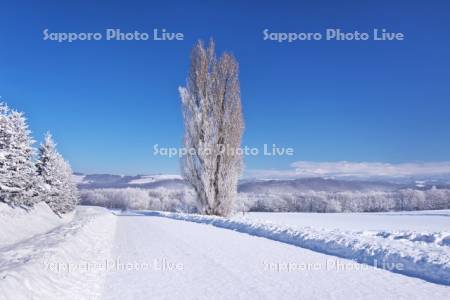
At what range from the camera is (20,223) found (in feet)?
71.5

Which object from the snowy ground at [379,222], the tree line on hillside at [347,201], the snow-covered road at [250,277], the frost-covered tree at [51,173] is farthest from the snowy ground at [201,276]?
the tree line on hillside at [347,201]

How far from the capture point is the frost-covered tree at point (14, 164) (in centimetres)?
2305

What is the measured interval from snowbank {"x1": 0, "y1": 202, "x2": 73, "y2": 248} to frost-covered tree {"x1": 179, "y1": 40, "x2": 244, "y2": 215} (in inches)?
374

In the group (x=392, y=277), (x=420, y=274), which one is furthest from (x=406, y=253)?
(x=392, y=277)

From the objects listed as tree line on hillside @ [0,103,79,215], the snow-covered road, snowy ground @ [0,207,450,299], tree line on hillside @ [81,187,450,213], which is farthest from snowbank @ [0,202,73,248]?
tree line on hillside @ [81,187,450,213]

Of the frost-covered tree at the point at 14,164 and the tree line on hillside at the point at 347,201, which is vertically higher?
the frost-covered tree at the point at 14,164

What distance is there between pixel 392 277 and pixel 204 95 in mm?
20373

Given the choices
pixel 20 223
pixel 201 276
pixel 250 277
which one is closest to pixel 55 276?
pixel 201 276

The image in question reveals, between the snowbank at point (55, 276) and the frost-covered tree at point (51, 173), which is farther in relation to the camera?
the frost-covered tree at point (51, 173)

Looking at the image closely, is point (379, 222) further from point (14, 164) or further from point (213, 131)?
point (14, 164)

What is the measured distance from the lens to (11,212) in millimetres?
22703

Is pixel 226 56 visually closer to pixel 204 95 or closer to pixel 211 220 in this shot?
pixel 204 95

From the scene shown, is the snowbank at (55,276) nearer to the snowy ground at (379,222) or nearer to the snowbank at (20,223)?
the snowbank at (20,223)

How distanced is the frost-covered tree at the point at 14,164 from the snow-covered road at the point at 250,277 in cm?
1688
